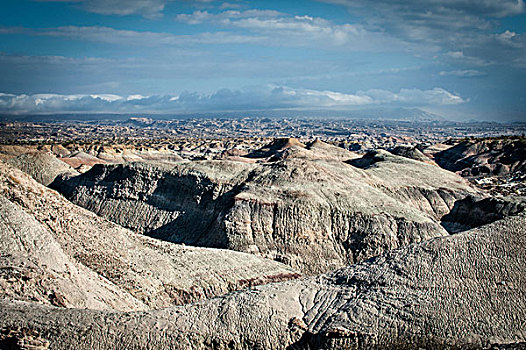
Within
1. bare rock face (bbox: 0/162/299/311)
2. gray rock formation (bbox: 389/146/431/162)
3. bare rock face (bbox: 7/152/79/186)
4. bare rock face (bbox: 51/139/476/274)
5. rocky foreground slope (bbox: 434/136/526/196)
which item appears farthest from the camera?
gray rock formation (bbox: 389/146/431/162)

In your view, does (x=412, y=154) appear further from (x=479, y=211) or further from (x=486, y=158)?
(x=479, y=211)

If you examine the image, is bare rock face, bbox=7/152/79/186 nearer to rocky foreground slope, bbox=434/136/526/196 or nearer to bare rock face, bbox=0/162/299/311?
bare rock face, bbox=0/162/299/311

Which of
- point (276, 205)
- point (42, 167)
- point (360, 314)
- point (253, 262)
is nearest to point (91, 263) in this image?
point (253, 262)

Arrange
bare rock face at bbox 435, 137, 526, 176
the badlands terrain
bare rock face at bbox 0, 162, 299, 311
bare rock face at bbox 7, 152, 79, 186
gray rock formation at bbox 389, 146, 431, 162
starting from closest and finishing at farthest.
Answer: the badlands terrain, bare rock face at bbox 0, 162, 299, 311, bare rock face at bbox 7, 152, 79, 186, bare rock face at bbox 435, 137, 526, 176, gray rock formation at bbox 389, 146, 431, 162

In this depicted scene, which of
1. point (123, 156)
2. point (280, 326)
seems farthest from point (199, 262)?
point (123, 156)

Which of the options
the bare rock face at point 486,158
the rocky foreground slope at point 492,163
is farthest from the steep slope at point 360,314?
the bare rock face at point 486,158

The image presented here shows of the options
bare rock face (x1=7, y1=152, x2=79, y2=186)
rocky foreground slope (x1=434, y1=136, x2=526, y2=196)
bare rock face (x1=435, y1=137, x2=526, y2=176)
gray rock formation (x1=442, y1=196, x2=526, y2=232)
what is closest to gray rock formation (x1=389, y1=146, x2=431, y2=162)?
rocky foreground slope (x1=434, y1=136, x2=526, y2=196)
